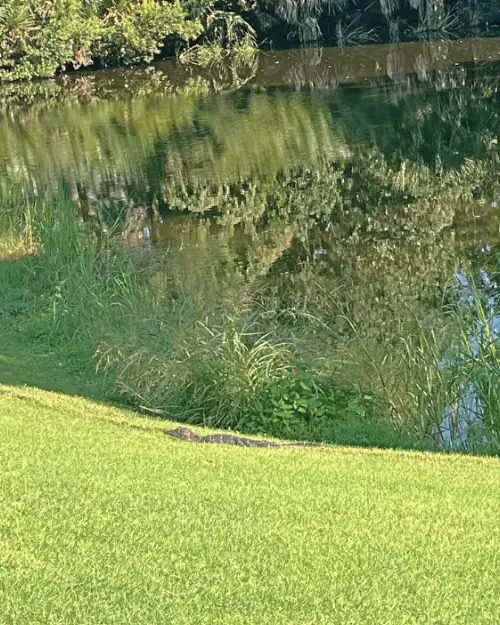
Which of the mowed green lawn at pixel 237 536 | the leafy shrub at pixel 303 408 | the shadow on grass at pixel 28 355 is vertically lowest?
the leafy shrub at pixel 303 408

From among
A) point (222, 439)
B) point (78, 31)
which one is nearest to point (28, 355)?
point (222, 439)

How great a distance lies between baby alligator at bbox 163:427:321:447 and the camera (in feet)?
20.7

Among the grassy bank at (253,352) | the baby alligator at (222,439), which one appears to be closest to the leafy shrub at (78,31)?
the grassy bank at (253,352)

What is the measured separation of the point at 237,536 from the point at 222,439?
2.07m

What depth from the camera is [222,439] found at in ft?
21.0

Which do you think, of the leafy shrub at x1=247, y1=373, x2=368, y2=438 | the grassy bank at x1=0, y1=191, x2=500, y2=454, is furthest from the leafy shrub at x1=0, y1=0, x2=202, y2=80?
the leafy shrub at x1=247, y1=373, x2=368, y2=438

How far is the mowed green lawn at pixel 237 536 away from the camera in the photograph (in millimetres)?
3734

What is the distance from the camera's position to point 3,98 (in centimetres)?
3169

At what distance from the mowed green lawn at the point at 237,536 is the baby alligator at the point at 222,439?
1.38 feet

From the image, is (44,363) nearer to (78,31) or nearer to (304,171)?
(304,171)

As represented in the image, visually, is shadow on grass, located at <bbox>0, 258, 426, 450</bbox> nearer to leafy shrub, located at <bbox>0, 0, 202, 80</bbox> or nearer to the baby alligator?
the baby alligator

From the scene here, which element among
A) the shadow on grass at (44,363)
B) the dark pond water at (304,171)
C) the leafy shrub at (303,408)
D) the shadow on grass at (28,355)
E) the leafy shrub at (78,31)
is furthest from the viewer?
the leafy shrub at (78,31)

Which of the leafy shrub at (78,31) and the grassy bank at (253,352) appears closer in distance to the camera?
the grassy bank at (253,352)

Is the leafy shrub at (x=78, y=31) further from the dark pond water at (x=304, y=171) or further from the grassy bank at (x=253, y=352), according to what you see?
the grassy bank at (x=253, y=352)
